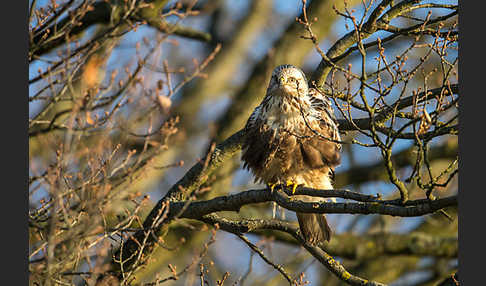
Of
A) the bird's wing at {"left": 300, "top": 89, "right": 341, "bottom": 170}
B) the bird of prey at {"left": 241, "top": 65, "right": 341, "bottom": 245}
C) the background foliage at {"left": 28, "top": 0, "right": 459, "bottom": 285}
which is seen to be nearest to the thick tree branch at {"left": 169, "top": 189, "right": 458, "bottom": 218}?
the background foliage at {"left": 28, "top": 0, "right": 459, "bottom": 285}

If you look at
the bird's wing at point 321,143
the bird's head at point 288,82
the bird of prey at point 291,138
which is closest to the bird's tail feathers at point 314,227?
the bird of prey at point 291,138

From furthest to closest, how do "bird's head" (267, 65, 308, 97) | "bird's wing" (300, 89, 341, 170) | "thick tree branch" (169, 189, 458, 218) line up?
"bird's head" (267, 65, 308, 97)
"bird's wing" (300, 89, 341, 170)
"thick tree branch" (169, 189, 458, 218)

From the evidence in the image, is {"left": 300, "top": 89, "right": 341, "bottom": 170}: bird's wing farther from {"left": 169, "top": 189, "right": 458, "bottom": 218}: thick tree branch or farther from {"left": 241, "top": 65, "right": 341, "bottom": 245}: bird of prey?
{"left": 169, "top": 189, "right": 458, "bottom": 218}: thick tree branch

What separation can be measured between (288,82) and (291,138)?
23.0 inches

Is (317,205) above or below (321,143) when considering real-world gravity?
below

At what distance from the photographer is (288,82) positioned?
5.27 metres

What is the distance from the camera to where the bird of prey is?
5020 mm

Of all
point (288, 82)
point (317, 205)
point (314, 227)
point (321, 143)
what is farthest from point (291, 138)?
point (317, 205)

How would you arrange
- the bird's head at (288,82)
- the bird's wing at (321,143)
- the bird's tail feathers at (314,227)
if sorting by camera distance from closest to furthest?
the bird's wing at (321,143)
the bird's head at (288,82)
the bird's tail feathers at (314,227)

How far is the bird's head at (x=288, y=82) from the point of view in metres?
5.24

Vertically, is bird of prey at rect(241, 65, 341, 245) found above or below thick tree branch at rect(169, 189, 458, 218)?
above

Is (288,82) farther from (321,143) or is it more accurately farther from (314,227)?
(314,227)

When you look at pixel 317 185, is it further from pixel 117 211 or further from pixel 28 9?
pixel 28 9

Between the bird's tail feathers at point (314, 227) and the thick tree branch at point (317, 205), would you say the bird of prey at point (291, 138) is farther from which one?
the thick tree branch at point (317, 205)
